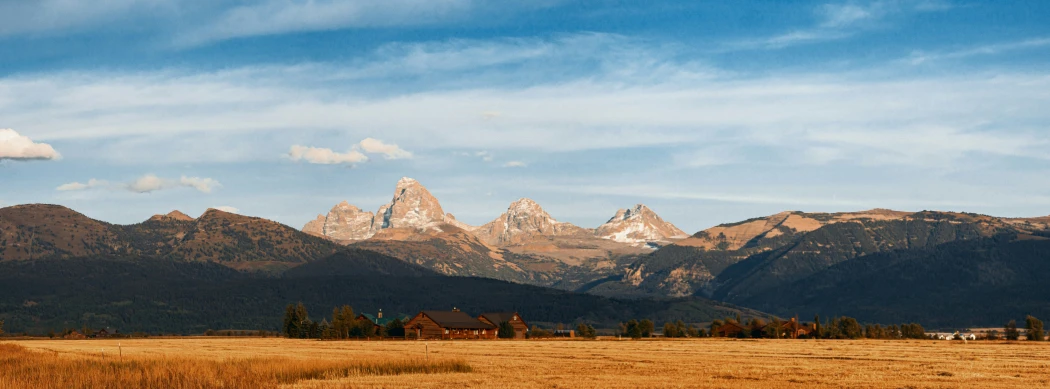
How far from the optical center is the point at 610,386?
54.0 meters

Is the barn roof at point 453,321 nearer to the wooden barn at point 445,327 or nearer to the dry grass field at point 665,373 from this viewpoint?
the wooden barn at point 445,327

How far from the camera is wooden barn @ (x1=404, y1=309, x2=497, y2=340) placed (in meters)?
186

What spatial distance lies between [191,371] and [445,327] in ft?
422

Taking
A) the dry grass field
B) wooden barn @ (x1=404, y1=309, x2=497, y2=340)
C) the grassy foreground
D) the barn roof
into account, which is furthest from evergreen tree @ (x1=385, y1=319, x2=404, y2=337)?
the grassy foreground

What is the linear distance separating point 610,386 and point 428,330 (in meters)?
135

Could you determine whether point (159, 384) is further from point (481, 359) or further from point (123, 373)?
point (481, 359)

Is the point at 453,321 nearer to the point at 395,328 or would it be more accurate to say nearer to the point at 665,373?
the point at 395,328

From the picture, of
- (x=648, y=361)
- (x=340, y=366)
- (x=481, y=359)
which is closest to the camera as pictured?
(x=340, y=366)

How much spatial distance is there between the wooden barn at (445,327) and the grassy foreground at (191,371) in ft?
369

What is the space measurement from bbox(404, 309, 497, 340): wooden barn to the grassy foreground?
369 ft

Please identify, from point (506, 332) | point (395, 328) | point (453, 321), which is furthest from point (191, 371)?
point (506, 332)

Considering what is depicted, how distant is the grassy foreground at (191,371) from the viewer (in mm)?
56625

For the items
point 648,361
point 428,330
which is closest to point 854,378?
point 648,361

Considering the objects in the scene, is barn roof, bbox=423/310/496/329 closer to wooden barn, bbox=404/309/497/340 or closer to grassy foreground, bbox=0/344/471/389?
wooden barn, bbox=404/309/497/340
